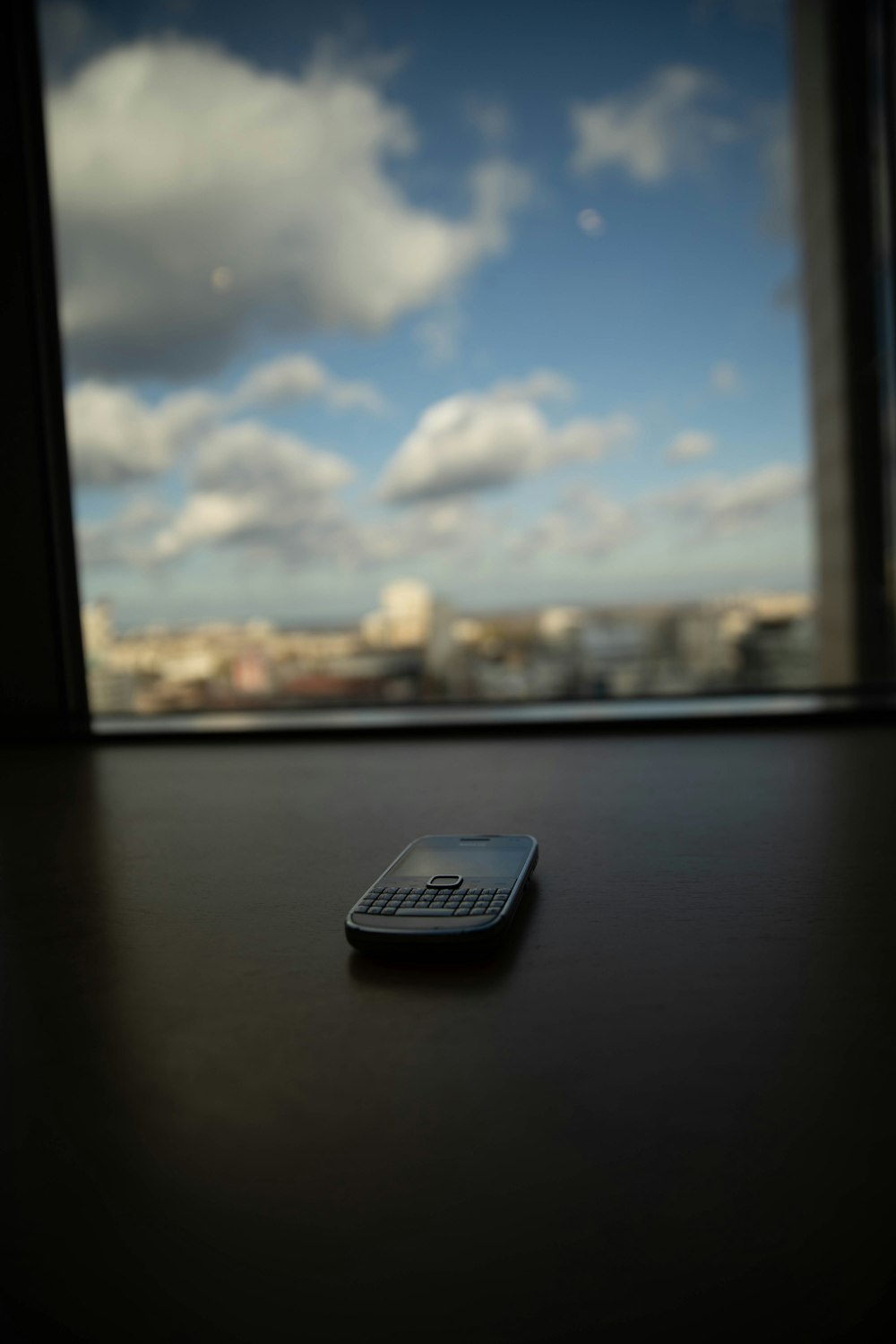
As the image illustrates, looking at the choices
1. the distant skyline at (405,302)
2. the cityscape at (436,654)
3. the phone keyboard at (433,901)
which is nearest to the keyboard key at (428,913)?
the phone keyboard at (433,901)

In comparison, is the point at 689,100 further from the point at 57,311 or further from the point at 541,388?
the point at 57,311

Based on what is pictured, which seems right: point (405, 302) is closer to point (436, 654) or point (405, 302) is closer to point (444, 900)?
point (436, 654)

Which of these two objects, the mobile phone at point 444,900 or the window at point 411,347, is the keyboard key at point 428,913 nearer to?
the mobile phone at point 444,900

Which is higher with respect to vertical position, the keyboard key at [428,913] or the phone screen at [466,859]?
the phone screen at [466,859]

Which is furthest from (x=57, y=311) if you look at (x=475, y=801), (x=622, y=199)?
(x=475, y=801)

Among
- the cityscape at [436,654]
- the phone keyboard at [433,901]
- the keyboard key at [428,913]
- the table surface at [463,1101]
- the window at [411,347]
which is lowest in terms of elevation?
the table surface at [463,1101]

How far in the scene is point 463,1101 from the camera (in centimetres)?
43

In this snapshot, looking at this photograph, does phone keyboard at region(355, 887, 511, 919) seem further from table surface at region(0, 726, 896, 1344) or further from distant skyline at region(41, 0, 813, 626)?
distant skyline at region(41, 0, 813, 626)

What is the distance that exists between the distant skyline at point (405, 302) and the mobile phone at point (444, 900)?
3.56 feet

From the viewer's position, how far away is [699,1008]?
51cm

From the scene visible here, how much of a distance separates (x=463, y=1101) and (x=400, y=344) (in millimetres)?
1633

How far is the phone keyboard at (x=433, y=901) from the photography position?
23.8 inches

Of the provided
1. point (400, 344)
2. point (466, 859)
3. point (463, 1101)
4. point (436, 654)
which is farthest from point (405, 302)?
point (463, 1101)

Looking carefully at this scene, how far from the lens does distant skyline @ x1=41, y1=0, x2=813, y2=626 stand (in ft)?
5.90
